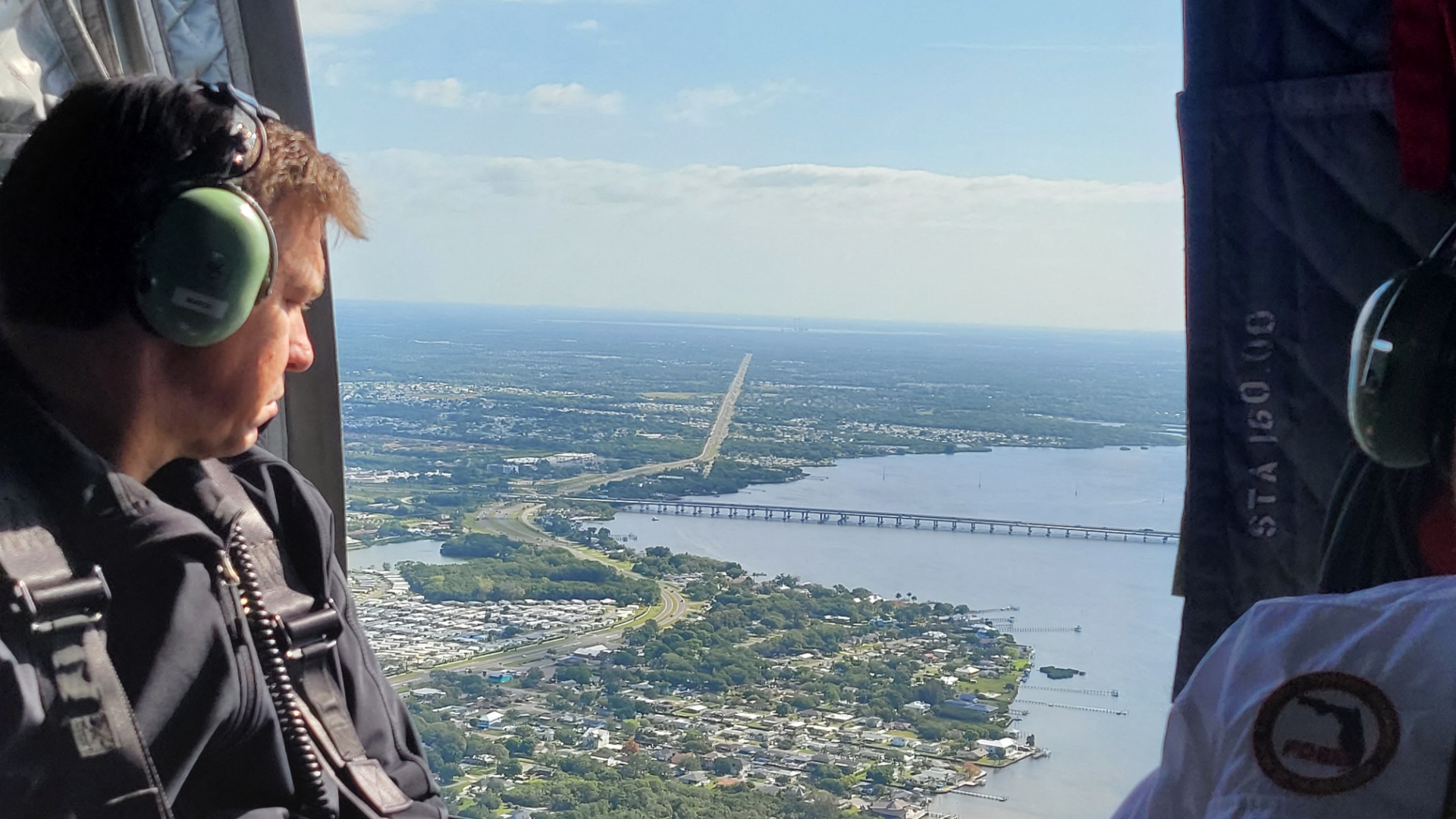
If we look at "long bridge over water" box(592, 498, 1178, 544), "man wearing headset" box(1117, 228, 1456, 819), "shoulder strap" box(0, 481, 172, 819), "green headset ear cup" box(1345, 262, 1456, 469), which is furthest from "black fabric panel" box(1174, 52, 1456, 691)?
"shoulder strap" box(0, 481, 172, 819)

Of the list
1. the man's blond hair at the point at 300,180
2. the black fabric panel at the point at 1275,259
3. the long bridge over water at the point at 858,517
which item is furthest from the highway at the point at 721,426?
the man's blond hair at the point at 300,180

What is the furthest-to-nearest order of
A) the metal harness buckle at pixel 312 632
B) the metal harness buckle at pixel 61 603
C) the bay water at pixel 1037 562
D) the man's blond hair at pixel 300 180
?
the bay water at pixel 1037 562 → the metal harness buckle at pixel 312 632 → the man's blond hair at pixel 300 180 → the metal harness buckle at pixel 61 603

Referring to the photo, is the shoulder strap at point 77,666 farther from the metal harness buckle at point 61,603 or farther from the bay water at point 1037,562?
the bay water at point 1037,562

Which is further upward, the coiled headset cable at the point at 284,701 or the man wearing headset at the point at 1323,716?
the man wearing headset at the point at 1323,716

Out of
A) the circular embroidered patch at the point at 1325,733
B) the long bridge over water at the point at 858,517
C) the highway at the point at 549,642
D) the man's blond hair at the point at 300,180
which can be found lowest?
the highway at the point at 549,642

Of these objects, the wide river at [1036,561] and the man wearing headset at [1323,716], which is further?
the wide river at [1036,561]

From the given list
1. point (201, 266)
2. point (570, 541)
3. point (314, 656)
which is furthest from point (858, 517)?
point (201, 266)

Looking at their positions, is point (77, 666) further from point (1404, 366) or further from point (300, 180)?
point (1404, 366)

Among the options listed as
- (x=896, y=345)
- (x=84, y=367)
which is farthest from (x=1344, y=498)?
(x=896, y=345)
